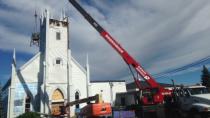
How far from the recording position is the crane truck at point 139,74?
22.6 m

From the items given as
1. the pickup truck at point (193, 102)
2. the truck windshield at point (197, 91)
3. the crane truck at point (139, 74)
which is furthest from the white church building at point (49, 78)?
the truck windshield at point (197, 91)

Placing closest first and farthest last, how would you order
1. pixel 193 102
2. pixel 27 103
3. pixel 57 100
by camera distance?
pixel 193 102
pixel 27 103
pixel 57 100

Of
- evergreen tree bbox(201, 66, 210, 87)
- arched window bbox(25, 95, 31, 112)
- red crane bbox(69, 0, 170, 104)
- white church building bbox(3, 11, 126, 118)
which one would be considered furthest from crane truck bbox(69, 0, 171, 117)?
evergreen tree bbox(201, 66, 210, 87)

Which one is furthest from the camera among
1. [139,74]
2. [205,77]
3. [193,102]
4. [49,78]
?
[205,77]

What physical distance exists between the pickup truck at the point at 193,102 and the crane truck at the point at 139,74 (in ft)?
8.31

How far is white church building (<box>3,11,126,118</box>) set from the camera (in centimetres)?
3428

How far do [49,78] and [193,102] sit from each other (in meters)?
23.7

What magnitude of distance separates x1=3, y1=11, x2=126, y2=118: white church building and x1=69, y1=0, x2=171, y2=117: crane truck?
10589 mm

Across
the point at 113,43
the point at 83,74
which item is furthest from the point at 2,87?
the point at 113,43

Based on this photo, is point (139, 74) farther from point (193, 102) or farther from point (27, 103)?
point (27, 103)

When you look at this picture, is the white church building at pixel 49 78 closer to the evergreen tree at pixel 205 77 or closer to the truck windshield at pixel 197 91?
the truck windshield at pixel 197 91

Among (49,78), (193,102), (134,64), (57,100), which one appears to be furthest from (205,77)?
(193,102)

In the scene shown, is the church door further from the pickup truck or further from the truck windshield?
the truck windshield

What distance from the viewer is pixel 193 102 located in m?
17.8
